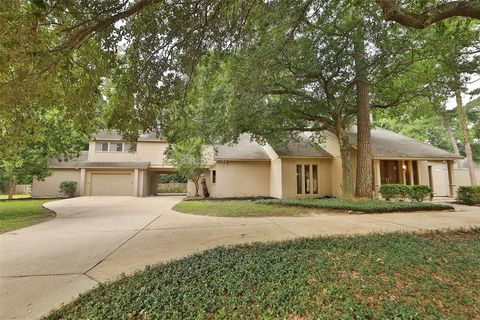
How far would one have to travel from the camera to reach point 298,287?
2.92 m

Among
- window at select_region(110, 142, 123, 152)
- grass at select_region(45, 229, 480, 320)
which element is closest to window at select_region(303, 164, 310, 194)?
grass at select_region(45, 229, 480, 320)

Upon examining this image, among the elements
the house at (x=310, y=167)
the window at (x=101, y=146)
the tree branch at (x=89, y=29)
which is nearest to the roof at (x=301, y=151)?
the house at (x=310, y=167)

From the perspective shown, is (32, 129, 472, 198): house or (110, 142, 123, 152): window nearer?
(32, 129, 472, 198): house

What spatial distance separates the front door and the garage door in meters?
20.4

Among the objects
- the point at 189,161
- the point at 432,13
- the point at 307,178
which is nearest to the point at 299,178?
the point at 307,178

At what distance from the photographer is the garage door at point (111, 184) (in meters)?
21.7

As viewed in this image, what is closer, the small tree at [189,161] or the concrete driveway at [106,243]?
the concrete driveway at [106,243]

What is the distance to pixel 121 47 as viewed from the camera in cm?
565

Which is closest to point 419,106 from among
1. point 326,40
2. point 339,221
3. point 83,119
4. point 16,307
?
point 326,40

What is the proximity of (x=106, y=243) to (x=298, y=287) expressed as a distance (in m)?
4.25

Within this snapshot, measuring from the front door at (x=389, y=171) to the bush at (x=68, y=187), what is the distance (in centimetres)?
2433

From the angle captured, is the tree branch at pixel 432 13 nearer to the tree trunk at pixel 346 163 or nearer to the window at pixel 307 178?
the tree trunk at pixel 346 163

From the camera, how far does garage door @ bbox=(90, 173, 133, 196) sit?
21.7 meters

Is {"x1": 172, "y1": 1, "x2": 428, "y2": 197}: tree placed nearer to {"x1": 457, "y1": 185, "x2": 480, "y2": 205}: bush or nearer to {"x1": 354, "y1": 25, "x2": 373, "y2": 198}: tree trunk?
{"x1": 354, "y1": 25, "x2": 373, "y2": 198}: tree trunk
